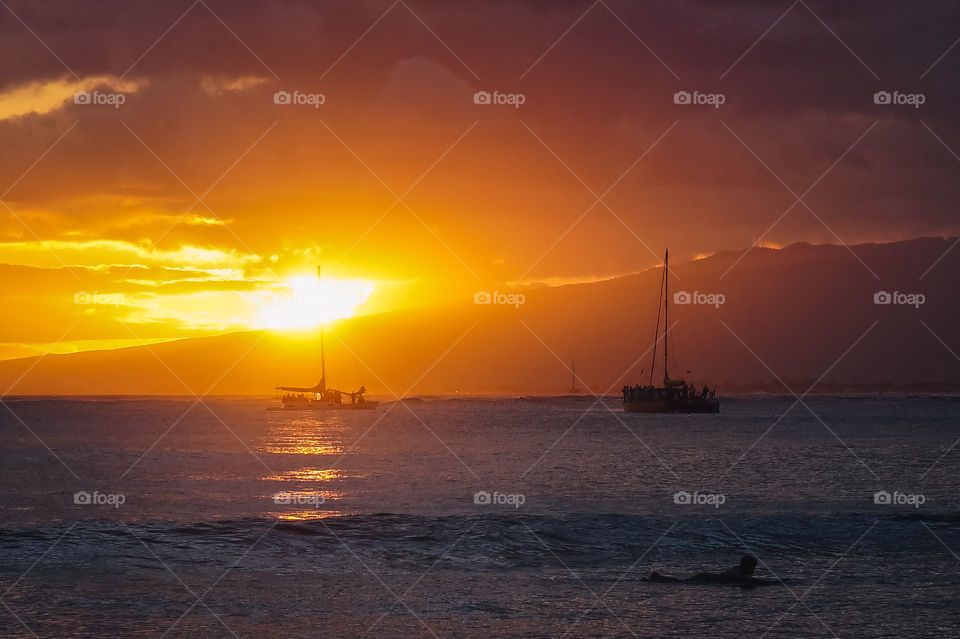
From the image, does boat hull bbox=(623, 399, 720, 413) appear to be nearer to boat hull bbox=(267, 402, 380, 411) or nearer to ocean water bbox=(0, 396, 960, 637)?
boat hull bbox=(267, 402, 380, 411)

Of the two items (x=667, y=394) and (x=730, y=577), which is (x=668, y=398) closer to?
(x=667, y=394)

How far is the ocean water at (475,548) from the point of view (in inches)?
740

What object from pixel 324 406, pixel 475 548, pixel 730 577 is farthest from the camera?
pixel 324 406

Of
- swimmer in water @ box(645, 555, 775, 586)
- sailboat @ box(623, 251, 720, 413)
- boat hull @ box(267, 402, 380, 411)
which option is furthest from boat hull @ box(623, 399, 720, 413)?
swimmer in water @ box(645, 555, 775, 586)

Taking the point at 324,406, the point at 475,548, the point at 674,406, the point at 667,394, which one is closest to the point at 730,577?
the point at 475,548

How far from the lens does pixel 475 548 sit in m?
27.6

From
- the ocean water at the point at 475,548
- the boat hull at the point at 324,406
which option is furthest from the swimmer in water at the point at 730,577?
the boat hull at the point at 324,406

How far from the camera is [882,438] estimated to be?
89.4 metres

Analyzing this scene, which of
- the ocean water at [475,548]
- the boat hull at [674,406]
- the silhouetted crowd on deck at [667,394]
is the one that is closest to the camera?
the ocean water at [475,548]

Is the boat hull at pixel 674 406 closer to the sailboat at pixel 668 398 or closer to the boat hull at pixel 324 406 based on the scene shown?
the sailboat at pixel 668 398

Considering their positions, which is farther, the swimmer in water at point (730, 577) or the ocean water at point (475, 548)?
the swimmer in water at point (730, 577)

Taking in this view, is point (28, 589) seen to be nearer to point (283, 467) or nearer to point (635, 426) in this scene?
point (283, 467)

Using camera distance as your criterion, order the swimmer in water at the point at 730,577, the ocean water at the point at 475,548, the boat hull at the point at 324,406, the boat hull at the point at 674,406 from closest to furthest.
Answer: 1. the ocean water at the point at 475,548
2. the swimmer in water at the point at 730,577
3. the boat hull at the point at 674,406
4. the boat hull at the point at 324,406

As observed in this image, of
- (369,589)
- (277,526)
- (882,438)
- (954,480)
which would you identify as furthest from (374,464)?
(882,438)
